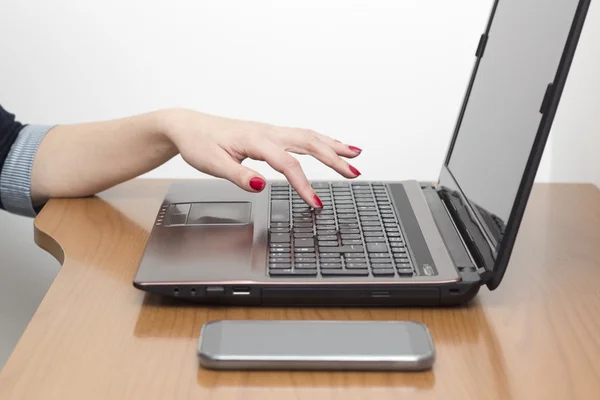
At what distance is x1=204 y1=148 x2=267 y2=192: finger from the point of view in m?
0.80

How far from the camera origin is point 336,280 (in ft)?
2.28

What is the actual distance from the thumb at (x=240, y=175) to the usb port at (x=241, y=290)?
14cm

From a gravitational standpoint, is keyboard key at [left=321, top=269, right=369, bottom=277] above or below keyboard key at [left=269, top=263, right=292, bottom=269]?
above

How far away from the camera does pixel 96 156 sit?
3.20 ft

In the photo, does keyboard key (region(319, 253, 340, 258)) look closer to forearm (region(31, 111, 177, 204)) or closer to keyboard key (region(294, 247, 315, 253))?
keyboard key (region(294, 247, 315, 253))

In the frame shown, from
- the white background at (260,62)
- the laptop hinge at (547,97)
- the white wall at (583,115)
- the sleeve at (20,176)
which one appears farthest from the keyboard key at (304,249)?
the white background at (260,62)

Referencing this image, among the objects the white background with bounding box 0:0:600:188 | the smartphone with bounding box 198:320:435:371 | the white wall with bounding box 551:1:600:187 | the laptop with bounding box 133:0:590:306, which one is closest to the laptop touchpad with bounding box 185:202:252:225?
the laptop with bounding box 133:0:590:306

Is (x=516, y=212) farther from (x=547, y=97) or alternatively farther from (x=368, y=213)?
(x=368, y=213)

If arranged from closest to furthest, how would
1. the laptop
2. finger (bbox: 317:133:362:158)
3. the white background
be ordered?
the laptop, finger (bbox: 317:133:362:158), the white background

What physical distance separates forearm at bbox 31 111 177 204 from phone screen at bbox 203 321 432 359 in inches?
14.8

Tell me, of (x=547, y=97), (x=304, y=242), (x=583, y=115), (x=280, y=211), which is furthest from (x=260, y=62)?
(x=547, y=97)

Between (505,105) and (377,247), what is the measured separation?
21 cm

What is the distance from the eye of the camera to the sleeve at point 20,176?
1.00 m

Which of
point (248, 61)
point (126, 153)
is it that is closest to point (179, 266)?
point (126, 153)
